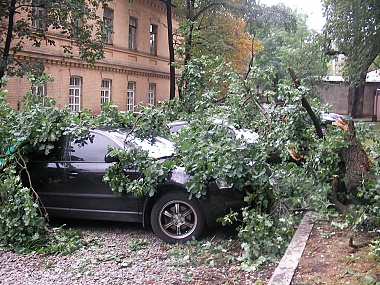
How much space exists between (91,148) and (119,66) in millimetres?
19666

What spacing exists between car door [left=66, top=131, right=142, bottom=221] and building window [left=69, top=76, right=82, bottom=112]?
641 inches

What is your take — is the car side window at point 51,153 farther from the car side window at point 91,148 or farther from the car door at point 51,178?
the car side window at point 91,148

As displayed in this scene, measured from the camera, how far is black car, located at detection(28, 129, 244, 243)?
240 inches

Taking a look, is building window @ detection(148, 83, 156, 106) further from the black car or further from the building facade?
the black car

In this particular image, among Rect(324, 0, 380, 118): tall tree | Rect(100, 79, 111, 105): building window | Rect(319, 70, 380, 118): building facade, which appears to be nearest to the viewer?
Rect(324, 0, 380, 118): tall tree

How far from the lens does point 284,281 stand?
4277 millimetres

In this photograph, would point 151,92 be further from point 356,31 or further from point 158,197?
point 158,197

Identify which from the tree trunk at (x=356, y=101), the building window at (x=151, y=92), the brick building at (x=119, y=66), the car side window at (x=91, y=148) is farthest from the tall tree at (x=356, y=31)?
the tree trunk at (x=356, y=101)

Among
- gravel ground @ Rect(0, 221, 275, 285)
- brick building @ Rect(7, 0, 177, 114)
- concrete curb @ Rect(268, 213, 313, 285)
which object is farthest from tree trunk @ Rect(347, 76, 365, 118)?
gravel ground @ Rect(0, 221, 275, 285)

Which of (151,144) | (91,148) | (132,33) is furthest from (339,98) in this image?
(91,148)

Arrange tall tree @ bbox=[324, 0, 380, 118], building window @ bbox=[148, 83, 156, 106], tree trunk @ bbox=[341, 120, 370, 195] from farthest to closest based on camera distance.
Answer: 1. building window @ bbox=[148, 83, 156, 106]
2. tall tree @ bbox=[324, 0, 380, 118]
3. tree trunk @ bbox=[341, 120, 370, 195]

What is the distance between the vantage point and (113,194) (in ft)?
21.4

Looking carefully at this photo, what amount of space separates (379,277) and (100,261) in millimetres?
3079

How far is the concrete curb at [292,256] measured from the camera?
434cm
